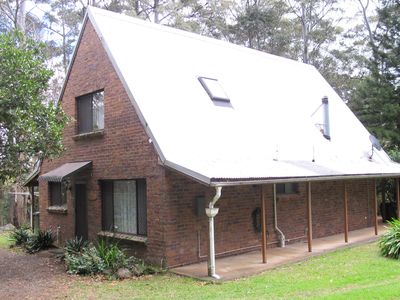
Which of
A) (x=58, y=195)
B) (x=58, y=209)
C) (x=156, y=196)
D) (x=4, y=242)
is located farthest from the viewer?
(x=4, y=242)

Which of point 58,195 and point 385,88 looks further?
point 385,88

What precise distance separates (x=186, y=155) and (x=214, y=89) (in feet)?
11.8

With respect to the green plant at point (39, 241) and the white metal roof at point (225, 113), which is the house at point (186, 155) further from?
the green plant at point (39, 241)

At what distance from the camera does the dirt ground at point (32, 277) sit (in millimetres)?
8930

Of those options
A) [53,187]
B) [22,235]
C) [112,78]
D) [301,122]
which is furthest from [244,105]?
[22,235]

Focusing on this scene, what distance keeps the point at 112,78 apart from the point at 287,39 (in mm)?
25812

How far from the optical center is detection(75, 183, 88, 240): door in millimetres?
13672

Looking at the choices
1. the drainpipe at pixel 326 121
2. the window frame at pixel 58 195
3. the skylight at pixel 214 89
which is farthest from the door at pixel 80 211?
the drainpipe at pixel 326 121

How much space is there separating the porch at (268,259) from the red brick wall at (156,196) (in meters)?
0.33

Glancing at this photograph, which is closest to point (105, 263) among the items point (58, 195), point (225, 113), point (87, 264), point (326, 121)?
point (87, 264)

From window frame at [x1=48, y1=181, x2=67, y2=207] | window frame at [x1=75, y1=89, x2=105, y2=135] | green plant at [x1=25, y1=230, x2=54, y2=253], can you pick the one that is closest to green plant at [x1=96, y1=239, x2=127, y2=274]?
window frame at [x1=75, y1=89, x2=105, y2=135]

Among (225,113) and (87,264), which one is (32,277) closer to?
(87,264)

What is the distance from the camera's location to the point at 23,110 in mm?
10297

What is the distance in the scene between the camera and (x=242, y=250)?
40.0 feet
